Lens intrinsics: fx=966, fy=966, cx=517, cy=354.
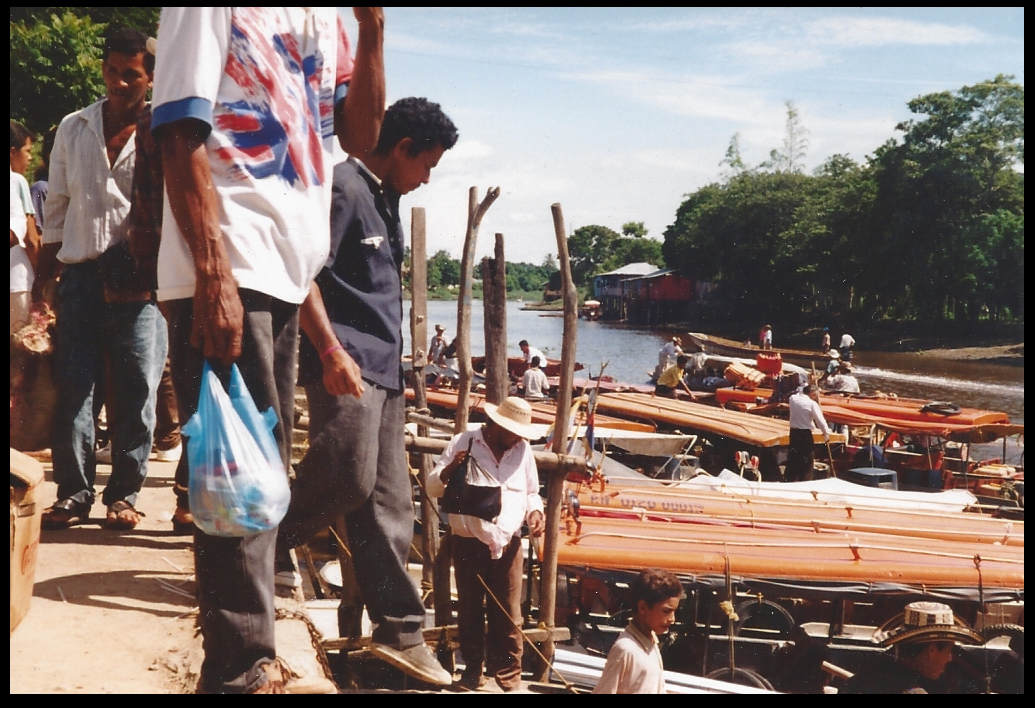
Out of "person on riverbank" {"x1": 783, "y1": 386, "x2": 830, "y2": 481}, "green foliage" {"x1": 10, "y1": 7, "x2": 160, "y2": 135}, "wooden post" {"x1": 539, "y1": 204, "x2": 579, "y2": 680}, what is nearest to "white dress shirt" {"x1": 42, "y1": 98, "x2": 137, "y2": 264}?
"wooden post" {"x1": 539, "y1": 204, "x2": 579, "y2": 680}

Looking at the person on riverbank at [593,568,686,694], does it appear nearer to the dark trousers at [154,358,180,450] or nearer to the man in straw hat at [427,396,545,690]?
the man in straw hat at [427,396,545,690]

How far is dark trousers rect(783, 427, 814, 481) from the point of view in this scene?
13.3 metres

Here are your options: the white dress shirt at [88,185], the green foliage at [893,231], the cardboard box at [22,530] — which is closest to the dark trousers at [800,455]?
the white dress shirt at [88,185]

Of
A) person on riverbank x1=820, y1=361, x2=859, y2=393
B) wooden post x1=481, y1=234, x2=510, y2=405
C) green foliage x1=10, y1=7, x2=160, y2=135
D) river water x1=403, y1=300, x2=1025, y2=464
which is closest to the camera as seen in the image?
wooden post x1=481, y1=234, x2=510, y2=405

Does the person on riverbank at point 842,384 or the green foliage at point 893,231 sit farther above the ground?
the green foliage at point 893,231

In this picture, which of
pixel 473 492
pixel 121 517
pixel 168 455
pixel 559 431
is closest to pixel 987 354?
pixel 559 431

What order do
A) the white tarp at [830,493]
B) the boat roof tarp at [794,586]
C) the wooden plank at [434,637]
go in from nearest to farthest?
the wooden plank at [434,637]
the boat roof tarp at [794,586]
the white tarp at [830,493]

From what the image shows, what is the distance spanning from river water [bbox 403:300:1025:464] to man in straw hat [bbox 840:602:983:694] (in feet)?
66.9

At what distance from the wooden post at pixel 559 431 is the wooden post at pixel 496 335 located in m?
0.45

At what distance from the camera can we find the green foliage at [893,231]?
38375mm

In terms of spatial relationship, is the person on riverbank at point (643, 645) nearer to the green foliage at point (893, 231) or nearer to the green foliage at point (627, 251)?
the green foliage at point (893, 231)

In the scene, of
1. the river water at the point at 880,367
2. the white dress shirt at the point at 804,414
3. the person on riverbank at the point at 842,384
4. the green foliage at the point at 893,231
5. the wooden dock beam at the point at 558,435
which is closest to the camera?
the wooden dock beam at the point at 558,435

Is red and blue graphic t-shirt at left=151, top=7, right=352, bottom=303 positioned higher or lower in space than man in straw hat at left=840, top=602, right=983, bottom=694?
higher

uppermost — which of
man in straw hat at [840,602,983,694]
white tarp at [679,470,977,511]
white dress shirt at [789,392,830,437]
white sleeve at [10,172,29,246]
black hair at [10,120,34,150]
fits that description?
black hair at [10,120,34,150]
